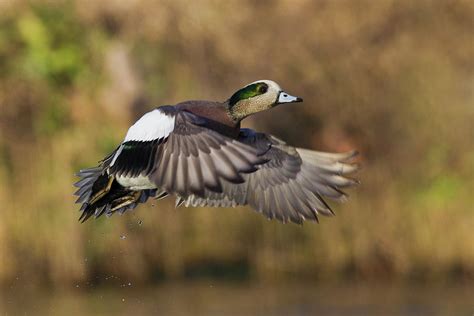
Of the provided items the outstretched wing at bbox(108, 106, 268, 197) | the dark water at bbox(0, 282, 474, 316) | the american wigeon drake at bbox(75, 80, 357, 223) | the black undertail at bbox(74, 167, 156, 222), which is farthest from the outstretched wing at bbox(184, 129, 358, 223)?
the dark water at bbox(0, 282, 474, 316)

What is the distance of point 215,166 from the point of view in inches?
248

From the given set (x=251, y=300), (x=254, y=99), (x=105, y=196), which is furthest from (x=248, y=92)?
(x=251, y=300)

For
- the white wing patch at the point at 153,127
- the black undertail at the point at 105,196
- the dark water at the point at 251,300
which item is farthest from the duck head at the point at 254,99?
the dark water at the point at 251,300

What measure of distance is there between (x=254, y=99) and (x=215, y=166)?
3.30 feet

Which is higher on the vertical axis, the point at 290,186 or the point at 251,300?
the point at 290,186

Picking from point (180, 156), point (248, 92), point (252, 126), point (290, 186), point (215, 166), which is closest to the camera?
point (215, 166)

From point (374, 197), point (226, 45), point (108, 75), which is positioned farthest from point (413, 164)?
Result: point (108, 75)

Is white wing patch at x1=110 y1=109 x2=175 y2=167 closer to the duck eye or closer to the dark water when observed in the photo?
the duck eye

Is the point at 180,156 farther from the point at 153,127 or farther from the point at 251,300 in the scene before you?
the point at 251,300

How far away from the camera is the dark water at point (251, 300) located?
10.9 meters

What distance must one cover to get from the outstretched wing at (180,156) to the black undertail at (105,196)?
0.35 meters

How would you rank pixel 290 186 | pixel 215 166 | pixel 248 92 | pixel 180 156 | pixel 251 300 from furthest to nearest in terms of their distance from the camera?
pixel 251 300 < pixel 290 186 < pixel 248 92 < pixel 180 156 < pixel 215 166

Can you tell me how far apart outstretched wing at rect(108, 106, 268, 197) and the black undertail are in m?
0.35

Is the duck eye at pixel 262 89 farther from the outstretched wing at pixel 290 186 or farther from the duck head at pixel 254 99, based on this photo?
the outstretched wing at pixel 290 186
